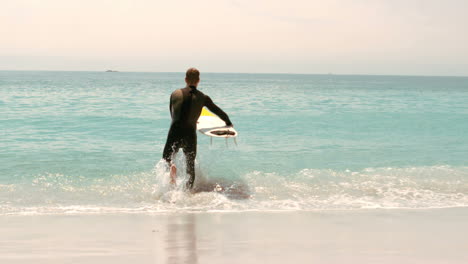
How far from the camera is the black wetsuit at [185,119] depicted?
273 inches

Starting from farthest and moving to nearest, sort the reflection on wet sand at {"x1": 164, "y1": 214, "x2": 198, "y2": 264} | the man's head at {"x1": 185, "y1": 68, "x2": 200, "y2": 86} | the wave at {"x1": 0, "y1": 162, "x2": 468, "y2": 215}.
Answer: the man's head at {"x1": 185, "y1": 68, "x2": 200, "y2": 86}
the wave at {"x1": 0, "y1": 162, "x2": 468, "y2": 215}
the reflection on wet sand at {"x1": 164, "y1": 214, "x2": 198, "y2": 264}

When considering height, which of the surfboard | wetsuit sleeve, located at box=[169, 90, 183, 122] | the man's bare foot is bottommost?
the man's bare foot

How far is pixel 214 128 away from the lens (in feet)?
26.0

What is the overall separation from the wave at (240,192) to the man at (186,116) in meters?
0.35

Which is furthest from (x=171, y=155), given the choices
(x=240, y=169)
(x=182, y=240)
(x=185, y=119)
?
(x=240, y=169)

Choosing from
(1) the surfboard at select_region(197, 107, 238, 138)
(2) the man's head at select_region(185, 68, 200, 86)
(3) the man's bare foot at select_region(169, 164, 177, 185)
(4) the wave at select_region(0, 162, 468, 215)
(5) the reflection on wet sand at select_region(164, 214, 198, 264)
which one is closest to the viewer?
(5) the reflection on wet sand at select_region(164, 214, 198, 264)

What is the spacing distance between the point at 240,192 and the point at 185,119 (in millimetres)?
1655

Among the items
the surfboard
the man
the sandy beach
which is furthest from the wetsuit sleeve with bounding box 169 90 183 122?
the sandy beach

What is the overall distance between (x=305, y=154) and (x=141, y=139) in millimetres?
5521

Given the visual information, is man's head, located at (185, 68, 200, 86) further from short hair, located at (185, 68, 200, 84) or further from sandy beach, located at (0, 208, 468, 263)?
sandy beach, located at (0, 208, 468, 263)

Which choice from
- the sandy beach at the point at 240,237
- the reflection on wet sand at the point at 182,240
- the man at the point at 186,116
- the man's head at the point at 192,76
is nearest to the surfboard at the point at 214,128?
the man at the point at 186,116

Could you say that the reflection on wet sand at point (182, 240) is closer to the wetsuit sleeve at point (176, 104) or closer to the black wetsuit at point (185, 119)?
the black wetsuit at point (185, 119)

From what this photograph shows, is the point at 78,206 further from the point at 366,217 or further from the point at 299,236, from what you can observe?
the point at 366,217

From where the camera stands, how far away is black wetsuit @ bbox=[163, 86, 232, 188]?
692 cm
